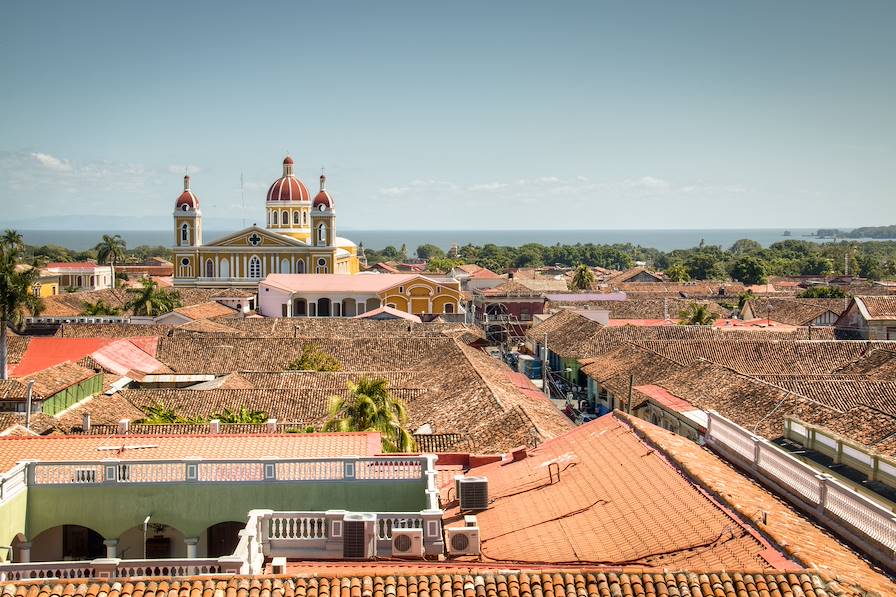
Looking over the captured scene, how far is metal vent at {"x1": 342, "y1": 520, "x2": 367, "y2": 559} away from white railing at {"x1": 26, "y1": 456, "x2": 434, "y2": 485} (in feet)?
6.21

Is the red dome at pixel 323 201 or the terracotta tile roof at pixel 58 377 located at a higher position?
the red dome at pixel 323 201

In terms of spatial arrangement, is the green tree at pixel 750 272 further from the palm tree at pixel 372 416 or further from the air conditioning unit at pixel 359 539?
the air conditioning unit at pixel 359 539

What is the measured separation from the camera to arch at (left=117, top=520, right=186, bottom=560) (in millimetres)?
14195

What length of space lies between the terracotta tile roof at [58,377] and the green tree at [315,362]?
384 inches

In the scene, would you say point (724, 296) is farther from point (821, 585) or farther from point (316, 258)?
point (821, 585)

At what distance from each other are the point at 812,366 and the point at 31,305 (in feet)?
104

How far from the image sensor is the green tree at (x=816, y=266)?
132 metres

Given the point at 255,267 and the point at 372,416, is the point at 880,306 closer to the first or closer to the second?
the point at 372,416

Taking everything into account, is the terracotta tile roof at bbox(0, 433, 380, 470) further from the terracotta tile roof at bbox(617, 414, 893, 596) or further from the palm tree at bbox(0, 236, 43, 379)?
the palm tree at bbox(0, 236, 43, 379)

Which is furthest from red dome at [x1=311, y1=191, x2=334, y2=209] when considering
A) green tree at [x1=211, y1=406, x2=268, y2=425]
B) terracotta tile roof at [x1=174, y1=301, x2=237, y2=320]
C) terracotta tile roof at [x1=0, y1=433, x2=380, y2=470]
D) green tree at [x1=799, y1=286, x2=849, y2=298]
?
terracotta tile roof at [x1=0, y1=433, x2=380, y2=470]

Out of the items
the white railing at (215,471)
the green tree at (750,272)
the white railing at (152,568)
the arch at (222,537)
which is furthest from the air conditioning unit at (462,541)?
the green tree at (750,272)

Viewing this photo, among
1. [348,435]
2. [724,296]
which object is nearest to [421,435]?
[348,435]

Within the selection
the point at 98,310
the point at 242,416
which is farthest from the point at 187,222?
the point at 242,416

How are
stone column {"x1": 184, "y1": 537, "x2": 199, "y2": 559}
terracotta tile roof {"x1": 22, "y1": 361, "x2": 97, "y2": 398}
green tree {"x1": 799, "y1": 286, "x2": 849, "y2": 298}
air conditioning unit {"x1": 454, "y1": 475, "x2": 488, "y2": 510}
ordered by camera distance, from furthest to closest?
green tree {"x1": 799, "y1": 286, "x2": 849, "y2": 298} → terracotta tile roof {"x1": 22, "y1": 361, "x2": 97, "y2": 398} → air conditioning unit {"x1": 454, "y1": 475, "x2": 488, "y2": 510} → stone column {"x1": 184, "y1": 537, "x2": 199, "y2": 559}
